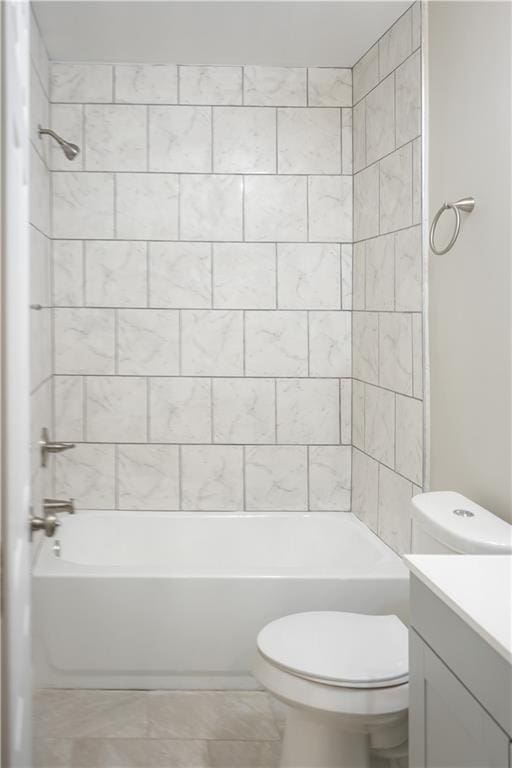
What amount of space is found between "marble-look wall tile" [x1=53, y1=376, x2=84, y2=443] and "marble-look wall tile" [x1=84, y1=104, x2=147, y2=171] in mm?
974

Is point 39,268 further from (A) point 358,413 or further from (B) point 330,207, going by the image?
(A) point 358,413

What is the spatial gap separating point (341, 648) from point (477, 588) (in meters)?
0.81

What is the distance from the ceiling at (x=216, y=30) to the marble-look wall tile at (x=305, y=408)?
1.45 m

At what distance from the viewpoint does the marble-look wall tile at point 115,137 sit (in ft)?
10.7

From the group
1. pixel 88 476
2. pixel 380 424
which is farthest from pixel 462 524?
pixel 88 476

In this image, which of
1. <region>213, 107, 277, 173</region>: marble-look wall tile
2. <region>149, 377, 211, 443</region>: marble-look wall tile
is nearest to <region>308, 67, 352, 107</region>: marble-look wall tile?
<region>213, 107, 277, 173</region>: marble-look wall tile

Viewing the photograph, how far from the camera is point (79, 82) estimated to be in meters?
3.25

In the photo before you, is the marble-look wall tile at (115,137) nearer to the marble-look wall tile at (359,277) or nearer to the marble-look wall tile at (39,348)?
the marble-look wall tile at (39,348)

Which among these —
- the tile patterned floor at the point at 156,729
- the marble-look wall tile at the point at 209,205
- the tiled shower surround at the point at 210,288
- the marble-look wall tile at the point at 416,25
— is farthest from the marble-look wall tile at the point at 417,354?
the tile patterned floor at the point at 156,729

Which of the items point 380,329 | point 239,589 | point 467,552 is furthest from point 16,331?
point 380,329

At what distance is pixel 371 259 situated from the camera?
10.1 feet

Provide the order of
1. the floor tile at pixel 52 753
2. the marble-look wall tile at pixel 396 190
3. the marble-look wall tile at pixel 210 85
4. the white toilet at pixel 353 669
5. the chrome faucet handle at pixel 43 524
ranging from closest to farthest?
the chrome faucet handle at pixel 43 524 → the white toilet at pixel 353 669 → the floor tile at pixel 52 753 → the marble-look wall tile at pixel 396 190 → the marble-look wall tile at pixel 210 85

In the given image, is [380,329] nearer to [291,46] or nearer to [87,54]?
[291,46]

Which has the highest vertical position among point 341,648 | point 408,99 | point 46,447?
point 408,99
